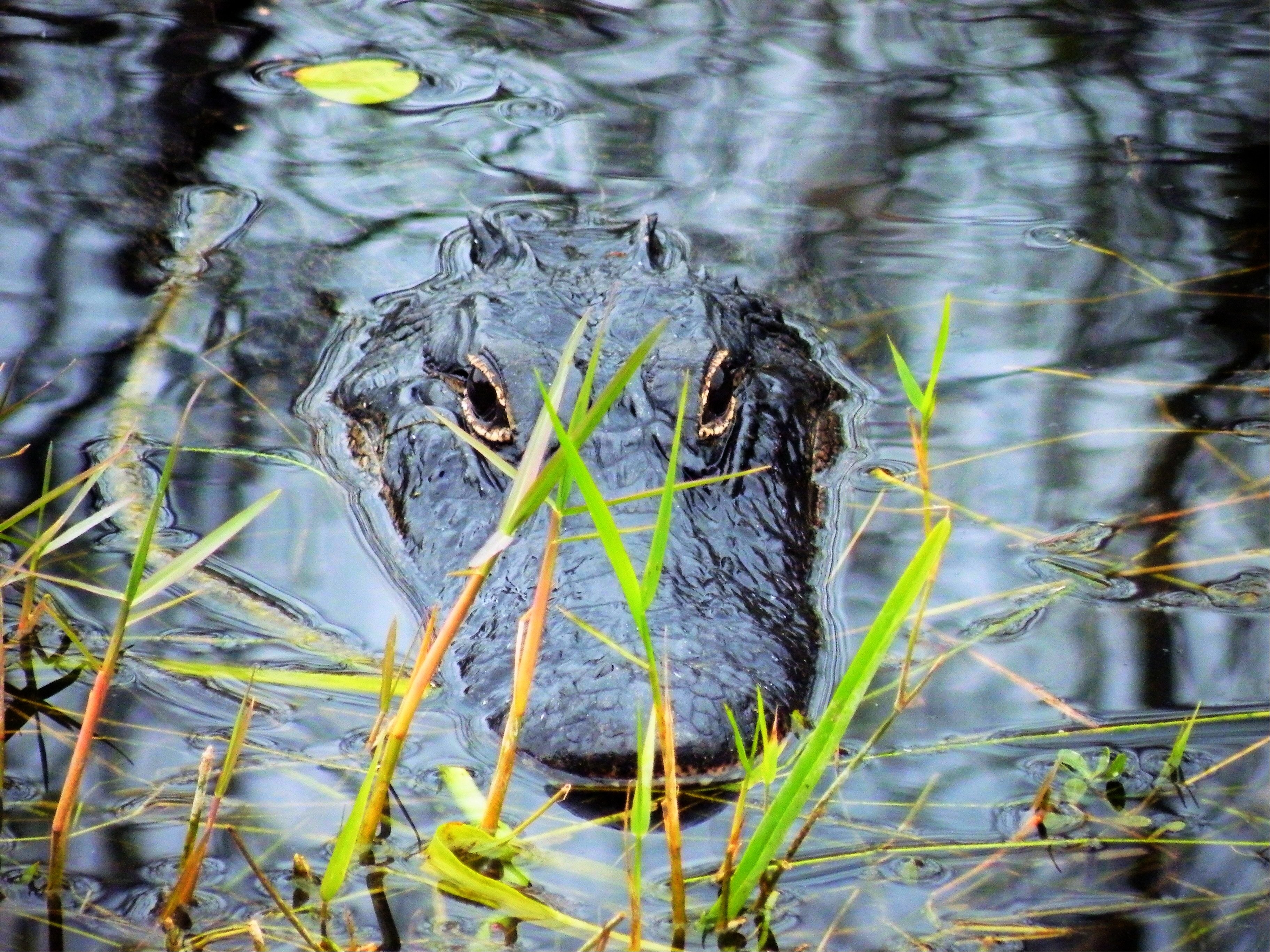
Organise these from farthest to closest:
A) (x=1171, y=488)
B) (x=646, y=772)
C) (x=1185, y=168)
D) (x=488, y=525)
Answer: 1. (x=1185, y=168)
2. (x=1171, y=488)
3. (x=488, y=525)
4. (x=646, y=772)

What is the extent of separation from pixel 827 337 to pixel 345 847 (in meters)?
2.83

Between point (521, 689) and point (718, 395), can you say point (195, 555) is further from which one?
point (718, 395)

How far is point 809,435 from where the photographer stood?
146 inches

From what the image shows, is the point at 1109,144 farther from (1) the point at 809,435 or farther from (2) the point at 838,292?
(1) the point at 809,435

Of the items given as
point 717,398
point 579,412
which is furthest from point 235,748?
point 717,398

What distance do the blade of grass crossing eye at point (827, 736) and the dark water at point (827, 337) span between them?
0.17m

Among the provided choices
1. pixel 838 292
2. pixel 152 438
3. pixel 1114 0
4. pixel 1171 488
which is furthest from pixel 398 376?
pixel 1114 0

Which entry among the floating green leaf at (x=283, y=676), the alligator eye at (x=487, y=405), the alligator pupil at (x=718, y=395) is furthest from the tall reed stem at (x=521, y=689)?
the alligator pupil at (x=718, y=395)

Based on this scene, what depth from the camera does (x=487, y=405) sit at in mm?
3174

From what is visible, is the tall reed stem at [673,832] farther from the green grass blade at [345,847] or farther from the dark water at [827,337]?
the green grass blade at [345,847]

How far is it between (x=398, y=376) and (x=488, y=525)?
0.96 metres

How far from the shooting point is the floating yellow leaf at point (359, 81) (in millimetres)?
5449

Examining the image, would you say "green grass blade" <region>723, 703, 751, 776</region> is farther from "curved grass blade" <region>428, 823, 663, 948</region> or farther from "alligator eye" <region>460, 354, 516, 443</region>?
"alligator eye" <region>460, 354, 516, 443</region>

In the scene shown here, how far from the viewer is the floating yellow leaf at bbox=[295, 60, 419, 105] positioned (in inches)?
215
